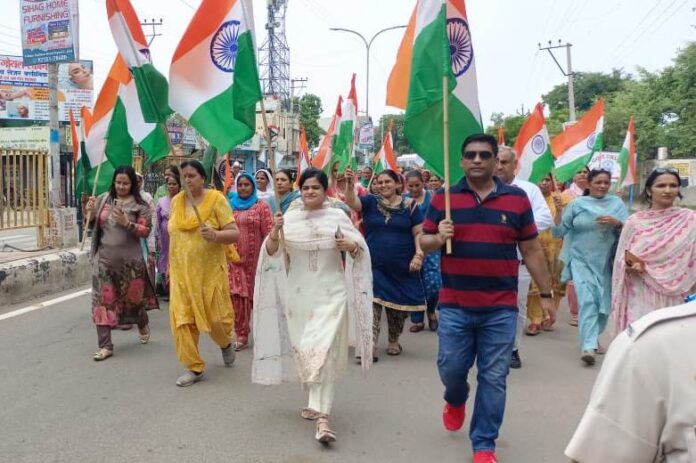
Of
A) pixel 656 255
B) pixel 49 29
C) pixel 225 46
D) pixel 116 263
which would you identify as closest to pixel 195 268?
pixel 116 263

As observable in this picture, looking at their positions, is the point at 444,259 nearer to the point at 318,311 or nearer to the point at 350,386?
the point at 318,311

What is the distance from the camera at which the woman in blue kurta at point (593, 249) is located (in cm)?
559

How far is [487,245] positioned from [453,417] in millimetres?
1067

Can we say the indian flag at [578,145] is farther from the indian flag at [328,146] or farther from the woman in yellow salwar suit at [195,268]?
the woman in yellow salwar suit at [195,268]

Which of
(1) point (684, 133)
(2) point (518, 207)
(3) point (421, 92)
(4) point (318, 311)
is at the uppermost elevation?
(1) point (684, 133)

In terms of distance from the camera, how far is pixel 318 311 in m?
4.05

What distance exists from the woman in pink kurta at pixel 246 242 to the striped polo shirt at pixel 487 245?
302cm

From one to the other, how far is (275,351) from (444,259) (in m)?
1.38

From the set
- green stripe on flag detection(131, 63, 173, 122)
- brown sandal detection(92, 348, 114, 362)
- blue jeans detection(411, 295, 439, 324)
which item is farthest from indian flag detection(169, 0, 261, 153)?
blue jeans detection(411, 295, 439, 324)

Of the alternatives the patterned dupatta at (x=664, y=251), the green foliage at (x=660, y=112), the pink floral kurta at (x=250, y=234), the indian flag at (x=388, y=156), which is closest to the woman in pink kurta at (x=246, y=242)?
the pink floral kurta at (x=250, y=234)

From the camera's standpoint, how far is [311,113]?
2613 inches

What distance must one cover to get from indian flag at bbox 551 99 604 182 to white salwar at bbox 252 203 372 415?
221 inches

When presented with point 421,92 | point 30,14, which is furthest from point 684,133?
point 421,92

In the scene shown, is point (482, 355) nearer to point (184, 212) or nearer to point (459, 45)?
point (459, 45)
